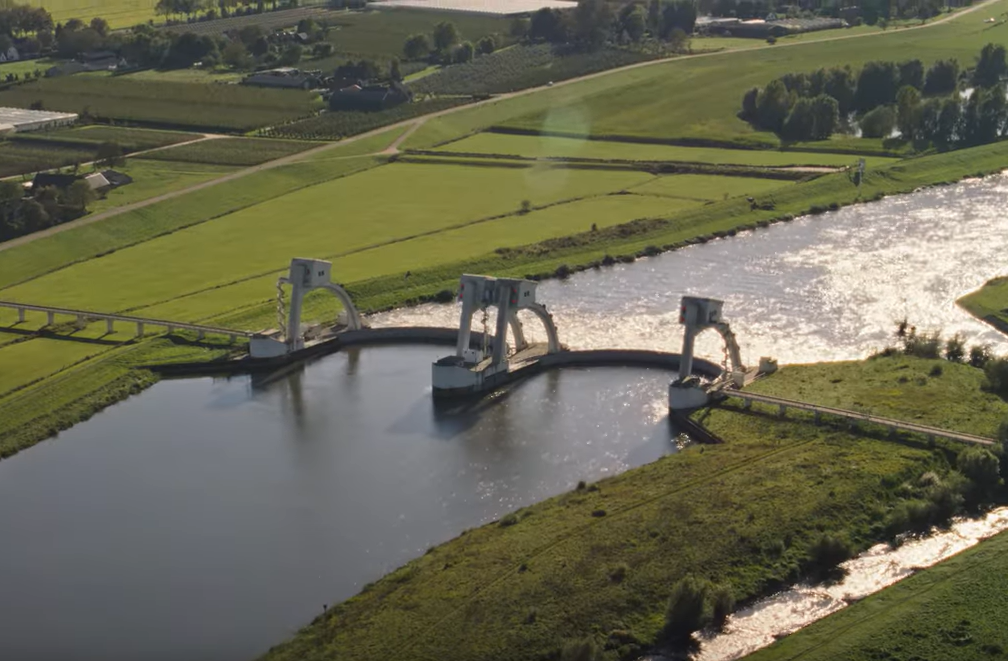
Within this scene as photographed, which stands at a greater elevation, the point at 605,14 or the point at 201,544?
A: the point at 605,14

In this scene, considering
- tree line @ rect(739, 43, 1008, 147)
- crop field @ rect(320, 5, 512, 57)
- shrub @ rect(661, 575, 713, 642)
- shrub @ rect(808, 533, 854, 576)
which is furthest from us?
crop field @ rect(320, 5, 512, 57)

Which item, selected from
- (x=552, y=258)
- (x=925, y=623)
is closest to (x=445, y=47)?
(x=552, y=258)

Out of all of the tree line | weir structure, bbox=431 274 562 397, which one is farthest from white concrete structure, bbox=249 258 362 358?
the tree line

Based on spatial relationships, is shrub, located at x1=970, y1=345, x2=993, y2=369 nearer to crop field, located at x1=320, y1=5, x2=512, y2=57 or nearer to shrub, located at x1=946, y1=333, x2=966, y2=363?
shrub, located at x1=946, y1=333, x2=966, y2=363

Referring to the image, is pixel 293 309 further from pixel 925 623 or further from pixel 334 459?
pixel 925 623

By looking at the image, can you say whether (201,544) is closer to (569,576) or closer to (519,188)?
(569,576)

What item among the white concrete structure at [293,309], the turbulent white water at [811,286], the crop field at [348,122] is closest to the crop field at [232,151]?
the crop field at [348,122]

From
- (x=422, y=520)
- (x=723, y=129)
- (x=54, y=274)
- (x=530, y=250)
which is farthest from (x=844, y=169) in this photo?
(x=422, y=520)
